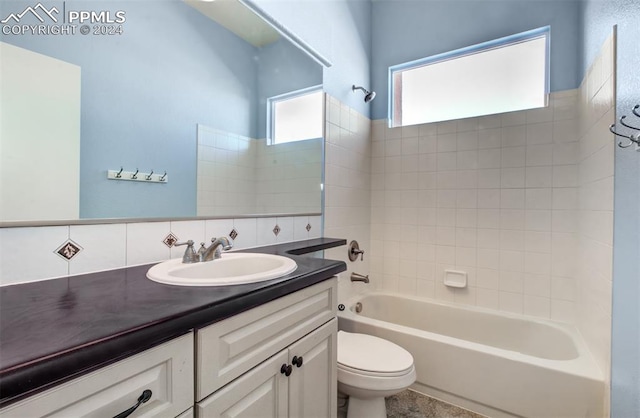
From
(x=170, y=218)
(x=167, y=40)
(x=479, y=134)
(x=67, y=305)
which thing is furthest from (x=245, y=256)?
(x=479, y=134)

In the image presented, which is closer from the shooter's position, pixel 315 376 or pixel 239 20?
pixel 315 376

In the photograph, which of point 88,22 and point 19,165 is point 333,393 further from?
point 88,22

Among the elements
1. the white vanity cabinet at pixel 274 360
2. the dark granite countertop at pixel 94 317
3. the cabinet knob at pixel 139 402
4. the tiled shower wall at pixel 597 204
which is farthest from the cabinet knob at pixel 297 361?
the tiled shower wall at pixel 597 204

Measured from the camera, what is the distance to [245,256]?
124 cm

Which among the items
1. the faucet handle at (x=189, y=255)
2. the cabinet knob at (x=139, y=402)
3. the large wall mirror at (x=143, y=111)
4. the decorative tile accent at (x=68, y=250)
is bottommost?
the cabinet knob at (x=139, y=402)

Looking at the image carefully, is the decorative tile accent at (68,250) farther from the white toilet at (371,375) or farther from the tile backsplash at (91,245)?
the white toilet at (371,375)

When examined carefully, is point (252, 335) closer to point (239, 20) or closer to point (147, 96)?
point (147, 96)

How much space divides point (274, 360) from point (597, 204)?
1.69m

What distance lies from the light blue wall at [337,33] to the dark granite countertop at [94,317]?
145 cm

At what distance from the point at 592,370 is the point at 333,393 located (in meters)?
1.22

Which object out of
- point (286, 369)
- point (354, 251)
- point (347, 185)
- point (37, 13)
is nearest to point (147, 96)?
point (37, 13)

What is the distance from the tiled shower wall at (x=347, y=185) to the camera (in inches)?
81.4

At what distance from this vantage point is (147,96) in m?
1.17

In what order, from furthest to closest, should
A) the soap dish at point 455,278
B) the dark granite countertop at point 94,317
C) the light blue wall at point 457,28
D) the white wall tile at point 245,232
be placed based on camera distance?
the soap dish at point 455,278
the light blue wall at point 457,28
the white wall tile at point 245,232
the dark granite countertop at point 94,317
